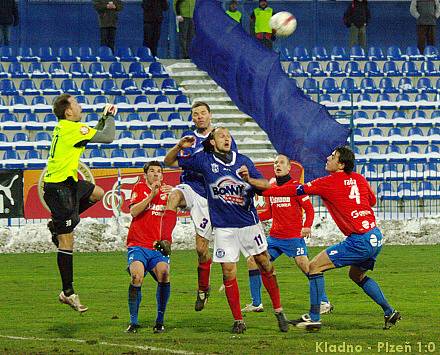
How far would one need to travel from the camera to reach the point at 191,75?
31000 mm

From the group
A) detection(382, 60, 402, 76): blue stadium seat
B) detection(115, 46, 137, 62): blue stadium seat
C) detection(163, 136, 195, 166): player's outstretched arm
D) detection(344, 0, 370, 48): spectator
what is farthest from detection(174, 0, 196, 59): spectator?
detection(163, 136, 195, 166): player's outstretched arm

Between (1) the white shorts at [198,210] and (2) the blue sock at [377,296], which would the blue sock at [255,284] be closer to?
(1) the white shorts at [198,210]

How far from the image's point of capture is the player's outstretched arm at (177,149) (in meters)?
11.6

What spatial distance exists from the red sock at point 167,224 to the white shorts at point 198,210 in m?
1.68

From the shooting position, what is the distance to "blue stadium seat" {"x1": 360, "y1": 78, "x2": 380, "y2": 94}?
102ft

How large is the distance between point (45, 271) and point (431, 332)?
9017mm

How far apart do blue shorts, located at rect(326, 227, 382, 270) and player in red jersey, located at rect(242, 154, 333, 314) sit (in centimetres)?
173

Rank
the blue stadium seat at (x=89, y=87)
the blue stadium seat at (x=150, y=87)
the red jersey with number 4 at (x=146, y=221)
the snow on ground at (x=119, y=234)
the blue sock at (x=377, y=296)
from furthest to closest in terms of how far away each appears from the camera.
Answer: the blue stadium seat at (x=150, y=87)
the blue stadium seat at (x=89, y=87)
the snow on ground at (x=119, y=234)
the red jersey with number 4 at (x=146, y=221)
the blue sock at (x=377, y=296)

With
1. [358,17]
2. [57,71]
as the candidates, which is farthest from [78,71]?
[358,17]

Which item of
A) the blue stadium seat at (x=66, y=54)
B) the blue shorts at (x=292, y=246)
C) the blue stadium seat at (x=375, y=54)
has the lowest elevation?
the blue stadium seat at (x=66, y=54)

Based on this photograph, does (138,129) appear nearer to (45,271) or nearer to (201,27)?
(201,27)

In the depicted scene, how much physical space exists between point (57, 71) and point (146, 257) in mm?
19089

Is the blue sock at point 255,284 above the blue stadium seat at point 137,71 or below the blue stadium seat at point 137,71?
→ above

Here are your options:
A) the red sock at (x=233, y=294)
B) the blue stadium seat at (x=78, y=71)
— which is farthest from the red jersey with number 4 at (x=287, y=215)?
the blue stadium seat at (x=78, y=71)
